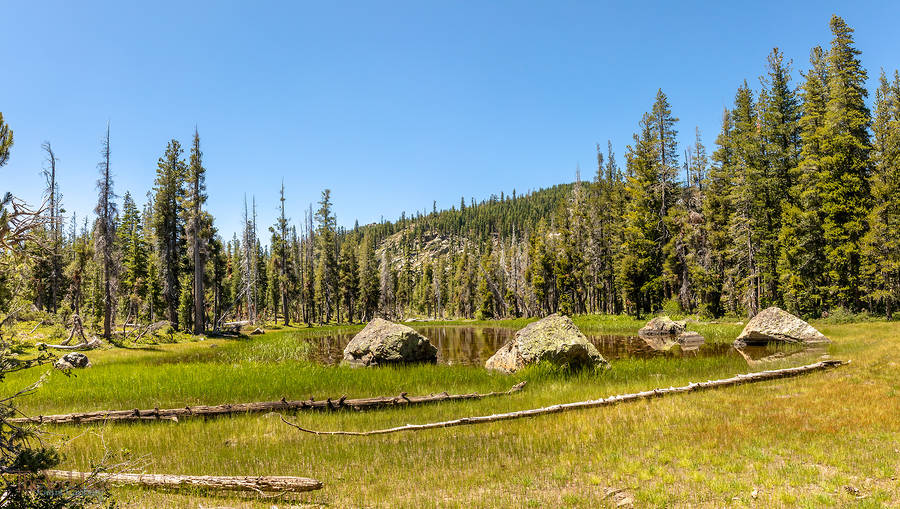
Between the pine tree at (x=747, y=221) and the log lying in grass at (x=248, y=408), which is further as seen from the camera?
the pine tree at (x=747, y=221)

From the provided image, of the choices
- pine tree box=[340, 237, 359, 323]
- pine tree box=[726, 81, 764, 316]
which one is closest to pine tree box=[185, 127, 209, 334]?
pine tree box=[340, 237, 359, 323]

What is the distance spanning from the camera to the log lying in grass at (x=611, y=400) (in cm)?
1120

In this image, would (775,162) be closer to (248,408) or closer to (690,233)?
(690,233)

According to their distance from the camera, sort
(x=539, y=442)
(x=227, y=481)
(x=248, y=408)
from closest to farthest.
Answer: (x=227, y=481)
(x=539, y=442)
(x=248, y=408)

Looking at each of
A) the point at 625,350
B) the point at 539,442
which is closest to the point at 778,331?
the point at 625,350

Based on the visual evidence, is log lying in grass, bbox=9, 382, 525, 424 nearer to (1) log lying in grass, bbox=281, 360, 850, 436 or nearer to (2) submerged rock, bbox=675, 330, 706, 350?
(1) log lying in grass, bbox=281, 360, 850, 436

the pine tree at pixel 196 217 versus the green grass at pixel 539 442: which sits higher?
the pine tree at pixel 196 217

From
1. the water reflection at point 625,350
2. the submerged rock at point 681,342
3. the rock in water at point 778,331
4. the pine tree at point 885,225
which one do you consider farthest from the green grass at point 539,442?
the pine tree at point 885,225

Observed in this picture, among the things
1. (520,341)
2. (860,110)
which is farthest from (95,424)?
(860,110)

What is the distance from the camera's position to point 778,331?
26219 mm

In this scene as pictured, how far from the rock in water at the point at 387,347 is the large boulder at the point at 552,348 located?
5.33 m

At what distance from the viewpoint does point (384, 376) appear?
60.0 ft

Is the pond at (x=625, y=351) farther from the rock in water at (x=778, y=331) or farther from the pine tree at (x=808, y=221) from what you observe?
the pine tree at (x=808, y=221)

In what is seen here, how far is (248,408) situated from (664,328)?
33.8m
